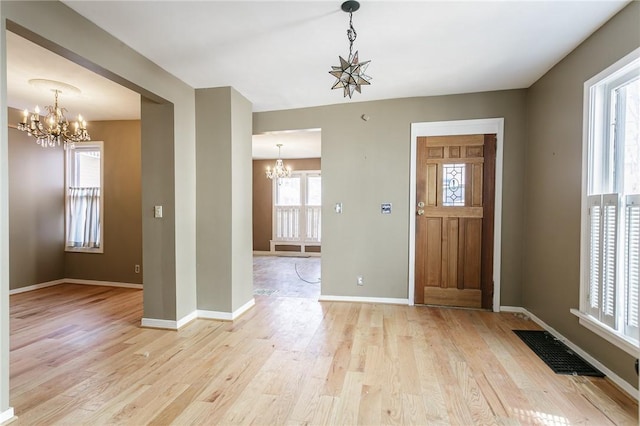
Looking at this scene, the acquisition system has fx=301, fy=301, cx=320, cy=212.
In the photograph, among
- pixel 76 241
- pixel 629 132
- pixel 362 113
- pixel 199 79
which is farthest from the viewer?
pixel 76 241

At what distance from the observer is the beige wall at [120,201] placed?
4.63 metres

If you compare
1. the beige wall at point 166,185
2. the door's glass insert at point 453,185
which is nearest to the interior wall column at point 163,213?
the beige wall at point 166,185

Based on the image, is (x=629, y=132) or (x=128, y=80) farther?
(x=128, y=80)

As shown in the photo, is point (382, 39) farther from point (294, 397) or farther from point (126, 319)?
point (126, 319)

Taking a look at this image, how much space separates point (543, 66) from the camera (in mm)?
2857

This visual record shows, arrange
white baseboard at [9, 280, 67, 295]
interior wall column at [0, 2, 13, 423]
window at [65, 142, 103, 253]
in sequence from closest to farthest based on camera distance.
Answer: interior wall column at [0, 2, 13, 423] → white baseboard at [9, 280, 67, 295] → window at [65, 142, 103, 253]

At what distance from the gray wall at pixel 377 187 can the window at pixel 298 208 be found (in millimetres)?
3812

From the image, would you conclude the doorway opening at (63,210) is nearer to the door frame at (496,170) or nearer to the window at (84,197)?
the window at (84,197)

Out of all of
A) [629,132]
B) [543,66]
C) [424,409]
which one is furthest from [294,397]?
[543,66]

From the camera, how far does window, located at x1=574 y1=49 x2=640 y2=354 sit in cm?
199

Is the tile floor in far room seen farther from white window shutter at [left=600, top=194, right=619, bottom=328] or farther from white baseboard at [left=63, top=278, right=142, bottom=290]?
white window shutter at [left=600, top=194, right=619, bottom=328]

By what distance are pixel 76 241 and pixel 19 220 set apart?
0.75 meters

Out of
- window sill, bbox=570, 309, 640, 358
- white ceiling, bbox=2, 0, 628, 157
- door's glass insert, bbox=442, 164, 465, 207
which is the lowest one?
window sill, bbox=570, 309, 640, 358

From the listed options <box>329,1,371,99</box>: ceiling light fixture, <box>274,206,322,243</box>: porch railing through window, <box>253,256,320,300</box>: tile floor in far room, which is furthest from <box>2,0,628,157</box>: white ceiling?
<box>274,206,322,243</box>: porch railing through window
